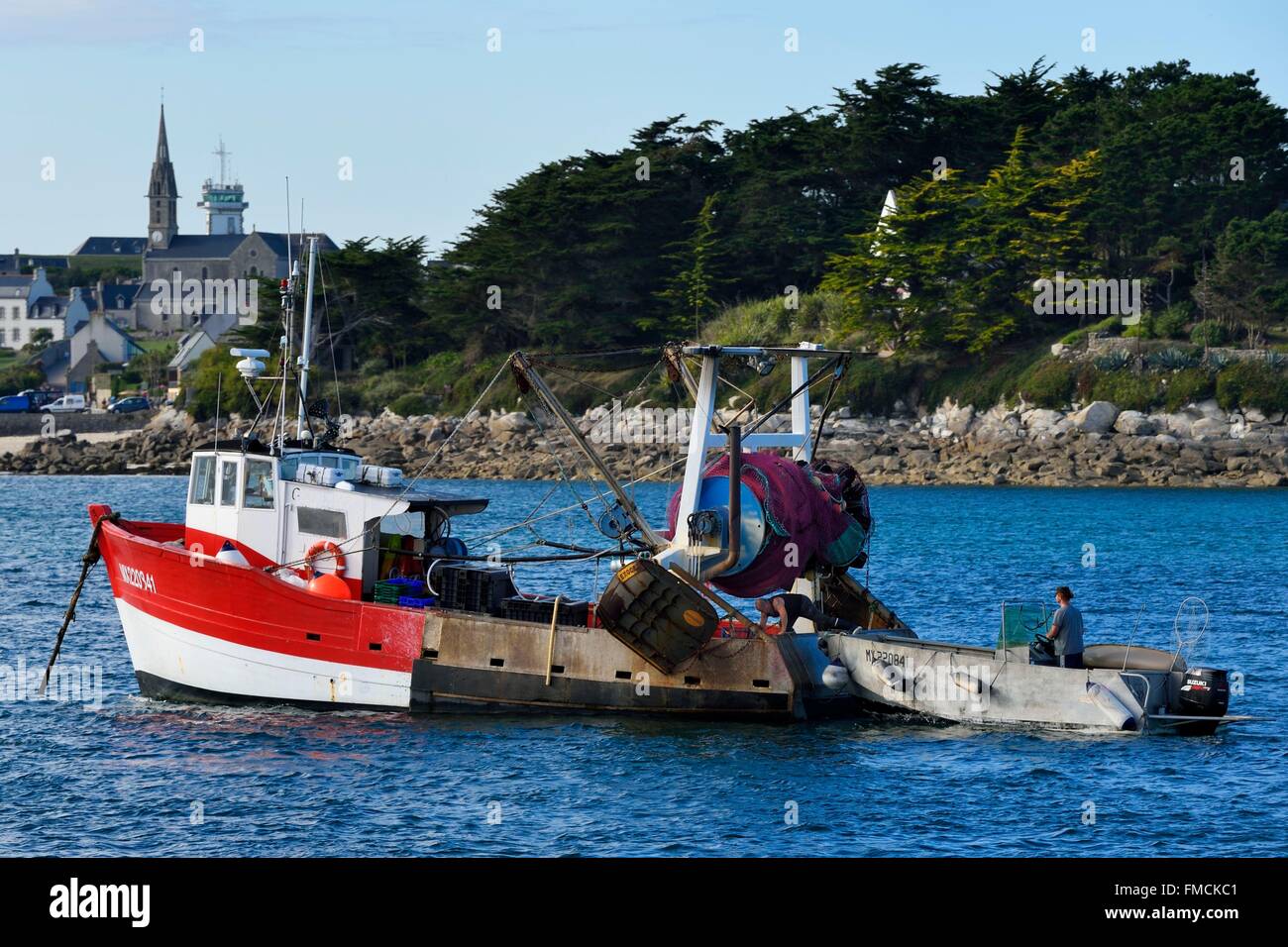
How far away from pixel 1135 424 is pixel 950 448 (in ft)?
30.1

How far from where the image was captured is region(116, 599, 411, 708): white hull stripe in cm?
2581

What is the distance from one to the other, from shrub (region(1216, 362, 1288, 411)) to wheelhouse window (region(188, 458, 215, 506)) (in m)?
63.3

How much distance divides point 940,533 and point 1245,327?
36.0 meters

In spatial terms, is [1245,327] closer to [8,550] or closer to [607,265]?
[607,265]

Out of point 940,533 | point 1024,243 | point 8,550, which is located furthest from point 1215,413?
point 8,550

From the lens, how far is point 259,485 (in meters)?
27.5

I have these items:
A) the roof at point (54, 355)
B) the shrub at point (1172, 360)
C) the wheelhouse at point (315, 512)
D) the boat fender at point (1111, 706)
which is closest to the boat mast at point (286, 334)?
the wheelhouse at point (315, 512)

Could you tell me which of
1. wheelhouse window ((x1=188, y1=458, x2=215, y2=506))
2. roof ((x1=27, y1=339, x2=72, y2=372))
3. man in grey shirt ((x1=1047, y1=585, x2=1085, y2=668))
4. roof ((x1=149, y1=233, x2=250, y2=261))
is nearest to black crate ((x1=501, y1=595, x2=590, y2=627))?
wheelhouse window ((x1=188, y1=458, x2=215, y2=506))

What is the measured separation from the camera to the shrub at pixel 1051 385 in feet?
278

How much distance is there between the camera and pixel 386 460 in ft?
303

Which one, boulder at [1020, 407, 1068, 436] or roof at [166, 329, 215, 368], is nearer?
boulder at [1020, 407, 1068, 436]

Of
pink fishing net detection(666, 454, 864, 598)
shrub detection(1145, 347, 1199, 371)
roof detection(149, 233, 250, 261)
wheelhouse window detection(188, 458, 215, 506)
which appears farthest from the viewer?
roof detection(149, 233, 250, 261)

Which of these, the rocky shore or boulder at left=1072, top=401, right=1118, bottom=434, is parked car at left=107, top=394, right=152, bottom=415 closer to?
the rocky shore
